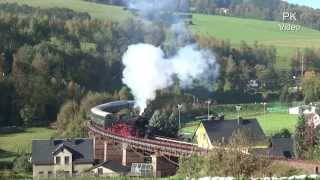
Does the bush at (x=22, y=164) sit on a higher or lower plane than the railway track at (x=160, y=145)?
lower

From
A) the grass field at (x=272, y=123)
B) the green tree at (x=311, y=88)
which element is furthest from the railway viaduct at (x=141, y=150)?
the green tree at (x=311, y=88)

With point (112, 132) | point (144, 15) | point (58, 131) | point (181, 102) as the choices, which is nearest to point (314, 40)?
point (144, 15)

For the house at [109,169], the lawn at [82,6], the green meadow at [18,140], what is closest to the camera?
the house at [109,169]

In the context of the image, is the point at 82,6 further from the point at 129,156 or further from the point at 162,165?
the point at 162,165

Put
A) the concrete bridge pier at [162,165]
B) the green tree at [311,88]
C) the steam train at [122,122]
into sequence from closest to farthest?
the concrete bridge pier at [162,165]
the steam train at [122,122]
the green tree at [311,88]

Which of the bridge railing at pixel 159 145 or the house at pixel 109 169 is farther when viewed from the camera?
the house at pixel 109 169

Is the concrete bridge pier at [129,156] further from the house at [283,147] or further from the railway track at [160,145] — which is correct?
the house at [283,147]

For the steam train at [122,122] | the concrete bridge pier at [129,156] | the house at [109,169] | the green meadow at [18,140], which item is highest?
the steam train at [122,122]

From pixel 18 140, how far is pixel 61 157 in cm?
1505

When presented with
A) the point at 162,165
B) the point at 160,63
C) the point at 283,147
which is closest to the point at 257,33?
the point at 160,63

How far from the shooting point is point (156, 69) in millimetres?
67250

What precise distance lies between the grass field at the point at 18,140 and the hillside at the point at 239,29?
44904mm

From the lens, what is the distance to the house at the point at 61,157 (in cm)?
5212

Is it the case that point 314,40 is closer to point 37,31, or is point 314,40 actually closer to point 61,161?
point 37,31
